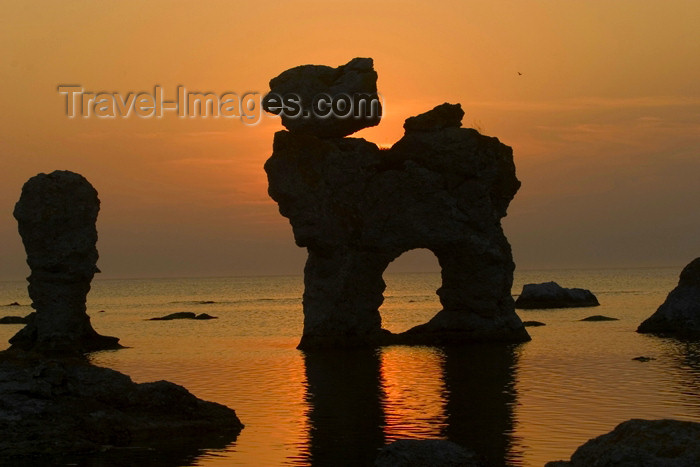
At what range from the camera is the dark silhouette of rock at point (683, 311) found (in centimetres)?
5972

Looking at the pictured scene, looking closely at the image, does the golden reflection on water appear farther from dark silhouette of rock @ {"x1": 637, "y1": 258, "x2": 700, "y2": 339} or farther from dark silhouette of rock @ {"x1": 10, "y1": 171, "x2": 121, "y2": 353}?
dark silhouette of rock @ {"x1": 10, "y1": 171, "x2": 121, "y2": 353}

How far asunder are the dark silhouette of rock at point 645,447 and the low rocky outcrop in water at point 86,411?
34.9ft

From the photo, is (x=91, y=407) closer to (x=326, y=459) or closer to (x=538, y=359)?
(x=326, y=459)

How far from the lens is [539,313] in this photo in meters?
93.1

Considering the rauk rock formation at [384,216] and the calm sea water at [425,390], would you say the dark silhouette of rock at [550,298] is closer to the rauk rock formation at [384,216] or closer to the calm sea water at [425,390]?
the calm sea water at [425,390]

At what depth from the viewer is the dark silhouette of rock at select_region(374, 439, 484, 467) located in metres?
19.1

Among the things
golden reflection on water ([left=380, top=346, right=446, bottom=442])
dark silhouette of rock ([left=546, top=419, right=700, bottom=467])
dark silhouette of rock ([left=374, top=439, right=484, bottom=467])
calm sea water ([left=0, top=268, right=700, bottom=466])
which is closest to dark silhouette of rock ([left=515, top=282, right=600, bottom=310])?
calm sea water ([left=0, top=268, right=700, bottom=466])

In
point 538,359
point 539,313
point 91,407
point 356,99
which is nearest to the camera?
point 91,407

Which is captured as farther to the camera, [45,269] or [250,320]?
[250,320]

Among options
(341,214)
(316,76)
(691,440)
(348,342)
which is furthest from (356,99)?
(691,440)

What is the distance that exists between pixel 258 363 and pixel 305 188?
10978mm

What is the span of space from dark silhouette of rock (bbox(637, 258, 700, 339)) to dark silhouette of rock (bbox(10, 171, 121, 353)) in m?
34.8

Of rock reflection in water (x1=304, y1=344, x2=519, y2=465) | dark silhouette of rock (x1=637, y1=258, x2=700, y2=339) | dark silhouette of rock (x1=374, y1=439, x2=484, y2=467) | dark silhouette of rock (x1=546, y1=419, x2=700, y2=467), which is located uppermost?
dark silhouette of rock (x1=637, y1=258, x2=700, y2=339)

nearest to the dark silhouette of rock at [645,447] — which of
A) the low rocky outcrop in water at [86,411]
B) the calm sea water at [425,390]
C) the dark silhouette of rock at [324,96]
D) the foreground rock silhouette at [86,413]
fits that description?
the calm sea water at [425,390]
